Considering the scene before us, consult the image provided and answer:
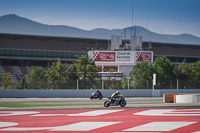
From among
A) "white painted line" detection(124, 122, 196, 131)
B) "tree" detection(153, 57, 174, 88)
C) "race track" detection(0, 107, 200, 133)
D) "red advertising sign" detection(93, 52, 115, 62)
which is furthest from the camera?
"red advertising sign" detection(93, 52, 115, 62)

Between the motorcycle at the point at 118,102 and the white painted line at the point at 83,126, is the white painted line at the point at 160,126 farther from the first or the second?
the motorcycle at the point at 118,102

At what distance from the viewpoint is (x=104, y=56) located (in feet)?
239

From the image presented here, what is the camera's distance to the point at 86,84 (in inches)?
1757

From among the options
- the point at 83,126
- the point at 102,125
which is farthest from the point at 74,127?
the point at 102,125

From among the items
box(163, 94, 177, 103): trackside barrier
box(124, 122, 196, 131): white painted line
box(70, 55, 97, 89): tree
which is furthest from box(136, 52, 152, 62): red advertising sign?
box(124, 122, 196, 131): white painted line

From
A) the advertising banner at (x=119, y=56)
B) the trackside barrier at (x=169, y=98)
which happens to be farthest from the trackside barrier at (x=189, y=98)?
the advertising banner at (x=119, y=56)

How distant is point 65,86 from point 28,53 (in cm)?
4165

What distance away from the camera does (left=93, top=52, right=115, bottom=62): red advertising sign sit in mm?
72312

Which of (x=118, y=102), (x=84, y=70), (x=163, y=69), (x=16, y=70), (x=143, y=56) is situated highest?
(x=143, y=56)

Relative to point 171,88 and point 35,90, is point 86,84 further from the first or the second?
point 171,88

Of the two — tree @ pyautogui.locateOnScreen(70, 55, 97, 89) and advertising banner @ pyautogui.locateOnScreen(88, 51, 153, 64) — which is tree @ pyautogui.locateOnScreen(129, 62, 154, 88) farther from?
advertising banner @ pyautogui.locateOnScreen(88, 51, 153, 64)

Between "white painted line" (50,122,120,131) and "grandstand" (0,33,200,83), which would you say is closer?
"white painted line" (50,122,120,131)

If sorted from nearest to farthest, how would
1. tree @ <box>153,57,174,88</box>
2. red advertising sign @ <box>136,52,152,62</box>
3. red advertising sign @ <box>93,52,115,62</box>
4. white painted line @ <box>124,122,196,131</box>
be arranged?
white painted line @ <box>124,122,196,131</box>
tree @ <box>153,57,174,88</box>
red advertising sign @ <box>93,52,115,62</box>
red advertising sign @ <box>136,52,152,62</box>

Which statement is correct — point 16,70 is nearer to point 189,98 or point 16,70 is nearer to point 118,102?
point 189,98
